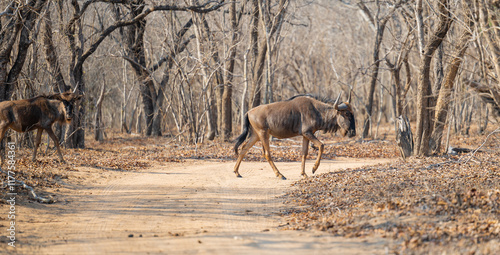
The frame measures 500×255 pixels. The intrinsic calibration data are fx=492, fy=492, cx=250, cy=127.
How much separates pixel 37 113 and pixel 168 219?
7563mm

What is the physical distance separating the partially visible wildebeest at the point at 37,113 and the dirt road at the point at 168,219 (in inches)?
76.5

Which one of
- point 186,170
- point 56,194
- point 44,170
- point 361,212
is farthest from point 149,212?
point 186,170

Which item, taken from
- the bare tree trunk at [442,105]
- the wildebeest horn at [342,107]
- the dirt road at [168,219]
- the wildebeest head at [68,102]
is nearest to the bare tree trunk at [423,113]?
the bare tree trunk at [442,105]

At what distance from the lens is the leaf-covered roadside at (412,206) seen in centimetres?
684

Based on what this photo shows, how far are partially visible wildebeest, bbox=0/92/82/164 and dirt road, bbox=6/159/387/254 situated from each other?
1.94m

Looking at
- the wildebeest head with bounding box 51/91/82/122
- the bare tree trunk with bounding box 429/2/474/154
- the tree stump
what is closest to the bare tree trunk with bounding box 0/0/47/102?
the wildebeest head with bounding box 51/91/82/122

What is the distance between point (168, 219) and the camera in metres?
9.09

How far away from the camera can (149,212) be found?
381 inches

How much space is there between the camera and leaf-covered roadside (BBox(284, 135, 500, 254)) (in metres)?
6.84

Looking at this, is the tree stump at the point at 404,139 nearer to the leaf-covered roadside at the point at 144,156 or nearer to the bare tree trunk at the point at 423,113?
the bare tree trunk at the point at 423,113

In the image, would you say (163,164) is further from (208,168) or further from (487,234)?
(487,234)

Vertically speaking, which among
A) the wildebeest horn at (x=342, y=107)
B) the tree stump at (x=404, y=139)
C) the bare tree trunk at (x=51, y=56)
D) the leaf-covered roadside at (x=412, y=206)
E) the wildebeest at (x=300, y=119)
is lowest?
the leaf-covered roadside at (x=412, y=206)

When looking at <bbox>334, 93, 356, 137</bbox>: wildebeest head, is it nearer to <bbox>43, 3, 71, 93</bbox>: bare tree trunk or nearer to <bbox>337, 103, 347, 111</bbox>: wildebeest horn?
<bbox>337, 103, 347, 111</bbox>: wildebeest horn

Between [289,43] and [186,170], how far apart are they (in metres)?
27.4
